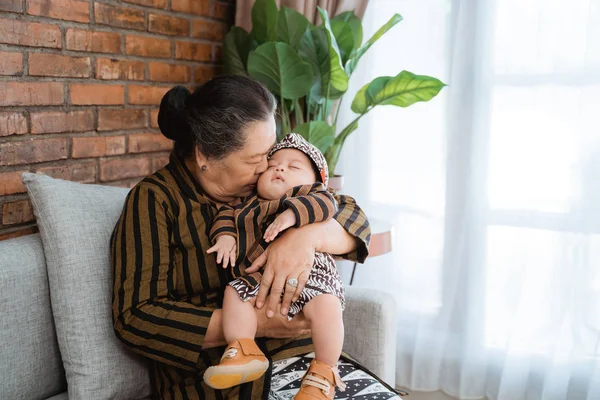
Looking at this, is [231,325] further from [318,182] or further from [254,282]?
[318,182]

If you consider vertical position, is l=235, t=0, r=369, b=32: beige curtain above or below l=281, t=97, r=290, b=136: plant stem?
above

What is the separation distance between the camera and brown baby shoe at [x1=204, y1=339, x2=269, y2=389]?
51.8 inches

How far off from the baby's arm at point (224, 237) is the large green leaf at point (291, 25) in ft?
3.41

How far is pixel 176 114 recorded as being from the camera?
1662 mm

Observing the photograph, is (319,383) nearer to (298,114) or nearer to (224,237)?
(224,237)

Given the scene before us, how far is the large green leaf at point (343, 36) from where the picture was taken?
7.78ft

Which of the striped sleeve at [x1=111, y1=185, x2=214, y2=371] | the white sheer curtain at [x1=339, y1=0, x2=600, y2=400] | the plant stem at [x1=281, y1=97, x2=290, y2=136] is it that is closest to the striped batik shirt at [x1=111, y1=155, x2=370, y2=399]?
the striped sleeve at [x1=111, y1=185, x2=214, y2=371]

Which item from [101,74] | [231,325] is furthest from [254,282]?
[101,74]

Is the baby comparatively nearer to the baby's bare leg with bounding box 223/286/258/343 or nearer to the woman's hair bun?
the baby's bare leg with bounding box 223/286/258/343

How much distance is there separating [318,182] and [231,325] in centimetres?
43

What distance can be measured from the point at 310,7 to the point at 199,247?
1.42 m

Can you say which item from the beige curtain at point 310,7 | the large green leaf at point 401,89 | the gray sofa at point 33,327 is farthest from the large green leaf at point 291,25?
the gray sofa at point 33,327

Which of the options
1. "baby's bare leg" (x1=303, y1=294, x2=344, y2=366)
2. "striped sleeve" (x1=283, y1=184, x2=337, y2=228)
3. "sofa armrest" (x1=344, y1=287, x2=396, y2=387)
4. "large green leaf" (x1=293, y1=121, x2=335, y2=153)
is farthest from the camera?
"large green leaf" (x1=293, y1=121, x2=335, y2=153)

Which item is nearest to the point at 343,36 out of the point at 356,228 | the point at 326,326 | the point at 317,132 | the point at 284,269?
the point at 317,132
